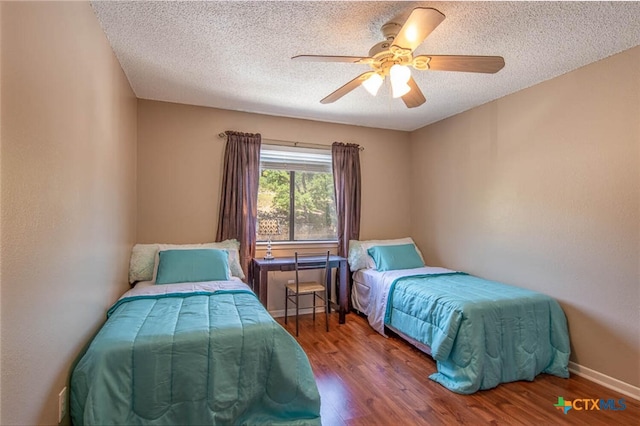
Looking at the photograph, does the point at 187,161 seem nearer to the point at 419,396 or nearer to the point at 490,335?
the point at 419,396

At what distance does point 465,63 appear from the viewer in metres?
1.94

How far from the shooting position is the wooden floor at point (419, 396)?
6.57 ft

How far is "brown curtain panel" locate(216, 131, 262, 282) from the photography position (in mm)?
3576

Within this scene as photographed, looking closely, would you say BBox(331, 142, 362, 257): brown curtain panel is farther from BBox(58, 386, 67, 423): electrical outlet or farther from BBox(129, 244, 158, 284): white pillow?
BBox(58, 386, 67, 423): electrical outlet

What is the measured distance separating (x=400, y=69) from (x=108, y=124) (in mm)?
1993

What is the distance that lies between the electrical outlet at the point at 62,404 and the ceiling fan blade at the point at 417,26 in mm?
2420

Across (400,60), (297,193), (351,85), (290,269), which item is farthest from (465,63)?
(297,193)

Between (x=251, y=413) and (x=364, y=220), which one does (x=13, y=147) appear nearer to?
(x=251, y=413)

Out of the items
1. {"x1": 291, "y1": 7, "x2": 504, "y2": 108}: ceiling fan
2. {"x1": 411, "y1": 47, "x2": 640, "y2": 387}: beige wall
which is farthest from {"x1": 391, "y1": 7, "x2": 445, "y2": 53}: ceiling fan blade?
{"x1": 411, "y1": 47, "x2": 640, "y2": 387}: beige wall

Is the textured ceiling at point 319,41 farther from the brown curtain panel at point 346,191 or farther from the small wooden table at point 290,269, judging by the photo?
the small wooden table at point 290,269

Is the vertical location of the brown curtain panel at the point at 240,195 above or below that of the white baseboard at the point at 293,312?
above

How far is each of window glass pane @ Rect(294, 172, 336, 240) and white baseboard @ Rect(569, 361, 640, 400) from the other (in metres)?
2.69

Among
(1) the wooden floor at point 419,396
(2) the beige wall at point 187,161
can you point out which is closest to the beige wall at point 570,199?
(1) the wooden floor at point 419,396

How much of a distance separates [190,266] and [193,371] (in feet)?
4.67
